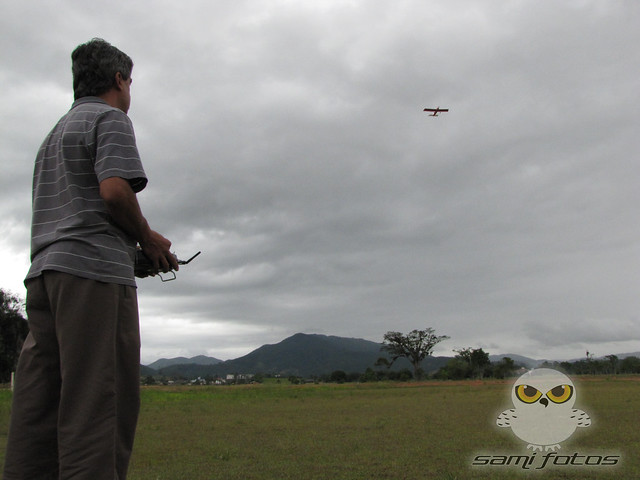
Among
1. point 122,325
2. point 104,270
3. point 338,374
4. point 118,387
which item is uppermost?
point 104,270

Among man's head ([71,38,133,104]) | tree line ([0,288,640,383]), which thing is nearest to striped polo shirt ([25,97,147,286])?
man's head ([71,38,133,104])

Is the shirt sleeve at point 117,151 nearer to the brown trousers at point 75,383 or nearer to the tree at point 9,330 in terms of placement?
the brown trousers at point 75,383

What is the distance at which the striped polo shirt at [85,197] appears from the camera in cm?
191

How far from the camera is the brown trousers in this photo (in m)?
1.79

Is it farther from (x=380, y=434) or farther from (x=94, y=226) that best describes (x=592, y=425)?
(x=94, y=226)

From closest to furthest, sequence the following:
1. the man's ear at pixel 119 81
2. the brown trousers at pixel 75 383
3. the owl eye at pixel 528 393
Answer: the brown trousers at pixel 75 383
the man's ear at pixel 119 81
the owl eye at pixel 528 393

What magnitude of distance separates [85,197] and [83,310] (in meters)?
0.44

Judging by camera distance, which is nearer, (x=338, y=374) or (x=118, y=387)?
(x=118, y=387)

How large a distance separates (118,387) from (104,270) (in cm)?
43

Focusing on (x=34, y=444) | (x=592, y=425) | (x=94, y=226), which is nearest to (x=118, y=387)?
(x=34, y=444)

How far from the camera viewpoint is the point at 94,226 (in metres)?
1.94

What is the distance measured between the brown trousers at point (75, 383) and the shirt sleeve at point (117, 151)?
40cm
